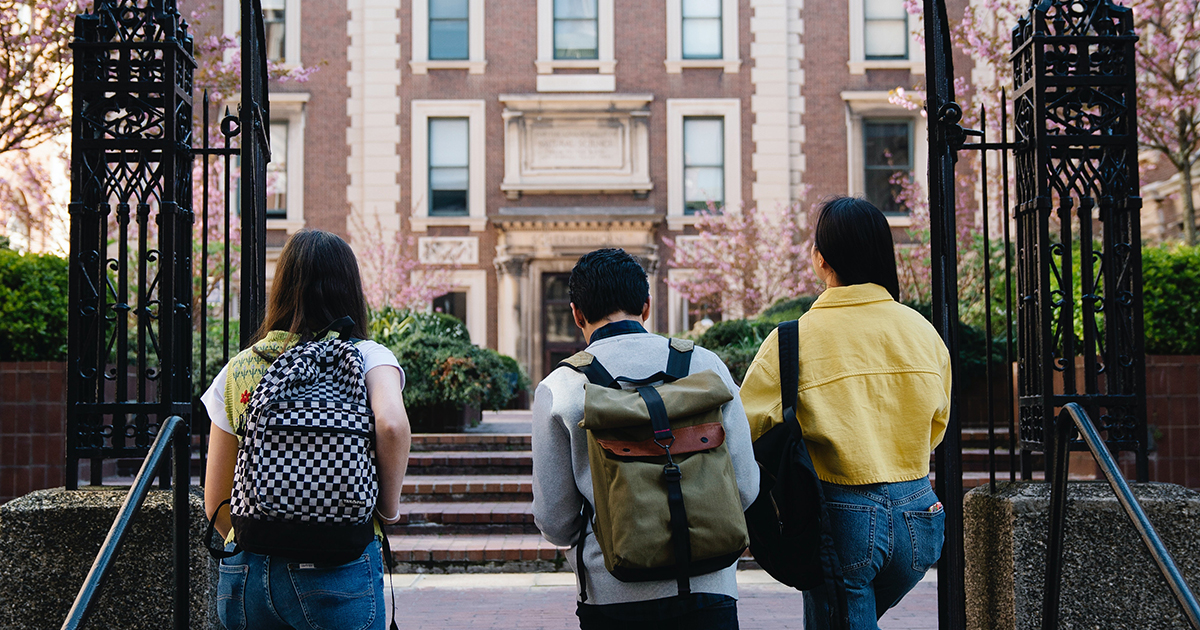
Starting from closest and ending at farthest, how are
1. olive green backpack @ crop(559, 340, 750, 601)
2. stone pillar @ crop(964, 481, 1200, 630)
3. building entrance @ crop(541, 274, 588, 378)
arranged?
olive green backpack @ crop(559, 340, 750, 601) → stone pillar @ crop(964, 481, 1200, 630) → building entrance @ crop(541, 274, 588, 378)

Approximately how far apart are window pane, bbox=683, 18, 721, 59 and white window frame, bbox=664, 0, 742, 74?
0.48 ft

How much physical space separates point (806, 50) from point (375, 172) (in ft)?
31.0

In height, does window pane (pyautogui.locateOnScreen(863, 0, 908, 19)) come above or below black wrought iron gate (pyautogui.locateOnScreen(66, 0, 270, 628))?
above

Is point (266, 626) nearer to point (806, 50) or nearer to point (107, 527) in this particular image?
point (107, 527)

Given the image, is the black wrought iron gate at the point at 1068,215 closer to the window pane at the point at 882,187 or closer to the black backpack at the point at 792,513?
the black backpack at the point at 792,513

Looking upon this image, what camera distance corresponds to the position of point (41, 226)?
15156mm

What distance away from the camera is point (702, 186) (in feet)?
67.2

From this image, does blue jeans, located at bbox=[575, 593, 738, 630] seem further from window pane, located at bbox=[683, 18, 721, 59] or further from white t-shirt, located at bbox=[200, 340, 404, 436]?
window pane, located at bbox=[683, 18, 721, 59]

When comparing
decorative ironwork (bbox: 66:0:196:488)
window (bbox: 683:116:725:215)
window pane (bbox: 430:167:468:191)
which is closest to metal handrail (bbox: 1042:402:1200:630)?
decorative ironwork (bbox: 66:0:196:488)

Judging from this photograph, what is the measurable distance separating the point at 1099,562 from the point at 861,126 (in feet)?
59.6

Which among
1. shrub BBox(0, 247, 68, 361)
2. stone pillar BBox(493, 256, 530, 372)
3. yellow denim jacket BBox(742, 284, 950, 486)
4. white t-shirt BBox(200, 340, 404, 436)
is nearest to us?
white t-shirt BBox(200, 340, 404, 436)

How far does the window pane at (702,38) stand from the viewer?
20734 millimetres

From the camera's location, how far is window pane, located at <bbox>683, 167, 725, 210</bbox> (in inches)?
802

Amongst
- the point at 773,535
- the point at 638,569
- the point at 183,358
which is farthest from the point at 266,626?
the point at 183,358
